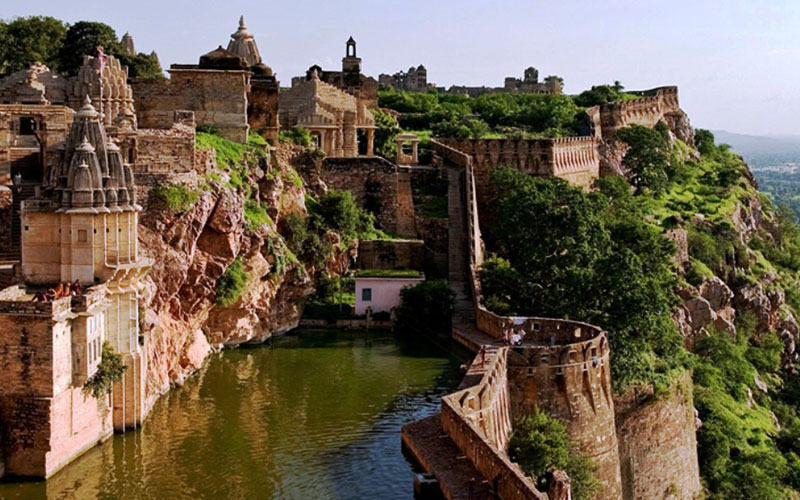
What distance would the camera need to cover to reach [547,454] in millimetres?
29625

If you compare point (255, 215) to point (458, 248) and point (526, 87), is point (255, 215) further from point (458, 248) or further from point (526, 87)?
point (526, 87)

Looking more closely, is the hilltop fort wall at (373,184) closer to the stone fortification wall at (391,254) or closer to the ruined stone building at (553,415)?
the stone fortification wall at (391,254)

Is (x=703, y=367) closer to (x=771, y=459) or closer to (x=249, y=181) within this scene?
(x=771, y=459)

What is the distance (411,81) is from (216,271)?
68.7m

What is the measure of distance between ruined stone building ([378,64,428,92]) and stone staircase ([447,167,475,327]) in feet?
165

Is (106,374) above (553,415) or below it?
above

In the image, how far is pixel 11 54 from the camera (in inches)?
2231

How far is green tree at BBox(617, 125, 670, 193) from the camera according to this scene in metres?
71.9

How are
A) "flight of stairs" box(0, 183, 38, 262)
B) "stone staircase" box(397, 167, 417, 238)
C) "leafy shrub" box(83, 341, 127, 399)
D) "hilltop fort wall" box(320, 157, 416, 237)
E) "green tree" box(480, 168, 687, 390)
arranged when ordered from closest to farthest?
"leafy shrub" box(83, 341, 127, 399), "flight of stairs" box(0, 183, 38, 262), "green tree" box(480, 168, 687, 390), "stone staircase" box(397, 167, 417, 238), "hilltop fort wall" box(320, 157, 416, 237)

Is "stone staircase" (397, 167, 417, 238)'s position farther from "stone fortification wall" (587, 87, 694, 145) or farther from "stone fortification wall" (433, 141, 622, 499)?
"stone fortification wall" (587, 87, 694, 145)

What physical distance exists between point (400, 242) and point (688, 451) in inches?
657

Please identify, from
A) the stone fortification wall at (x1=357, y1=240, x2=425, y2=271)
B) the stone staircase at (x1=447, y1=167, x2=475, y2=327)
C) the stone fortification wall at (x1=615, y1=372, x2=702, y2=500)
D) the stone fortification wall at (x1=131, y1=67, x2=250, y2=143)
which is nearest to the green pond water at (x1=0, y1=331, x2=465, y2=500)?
the stone staircase at (x1=447, y1=167, x2=475, y2=327)

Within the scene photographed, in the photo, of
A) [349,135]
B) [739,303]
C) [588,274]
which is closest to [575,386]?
[588,274]

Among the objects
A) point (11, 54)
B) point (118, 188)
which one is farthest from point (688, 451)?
point (11, 54)
